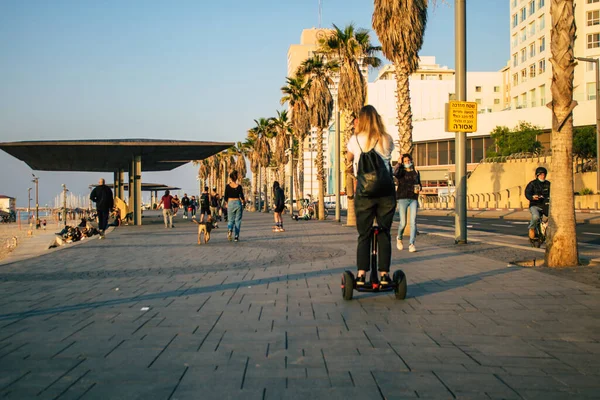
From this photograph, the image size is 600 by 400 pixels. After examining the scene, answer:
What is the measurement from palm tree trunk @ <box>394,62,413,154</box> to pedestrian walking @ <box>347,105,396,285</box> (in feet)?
38.7

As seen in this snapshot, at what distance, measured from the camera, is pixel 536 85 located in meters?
70.2

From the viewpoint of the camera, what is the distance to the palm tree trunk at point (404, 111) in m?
18.0

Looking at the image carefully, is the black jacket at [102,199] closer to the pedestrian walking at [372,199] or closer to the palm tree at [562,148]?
the palm tree at [562,148]

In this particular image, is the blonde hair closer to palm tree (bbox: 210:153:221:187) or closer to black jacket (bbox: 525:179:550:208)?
black jacket (bbox: 525:179:550:208)

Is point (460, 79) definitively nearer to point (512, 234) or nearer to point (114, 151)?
point (512, 234)

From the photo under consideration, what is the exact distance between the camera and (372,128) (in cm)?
612

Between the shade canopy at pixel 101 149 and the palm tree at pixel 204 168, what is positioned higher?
the palm tree at pixel 204 168

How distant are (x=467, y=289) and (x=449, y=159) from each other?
75.5 meters

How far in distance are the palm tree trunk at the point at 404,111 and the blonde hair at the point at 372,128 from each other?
11704 mm

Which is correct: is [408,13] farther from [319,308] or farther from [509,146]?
[509,146]

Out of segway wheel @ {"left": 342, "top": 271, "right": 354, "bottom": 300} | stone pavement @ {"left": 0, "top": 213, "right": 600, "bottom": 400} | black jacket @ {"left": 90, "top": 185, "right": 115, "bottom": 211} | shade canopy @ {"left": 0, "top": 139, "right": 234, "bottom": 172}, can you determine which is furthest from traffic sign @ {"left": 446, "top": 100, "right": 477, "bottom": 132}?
shade canopy @ {"left": 0, "top": 139, "right": 234, "bottom": 172}

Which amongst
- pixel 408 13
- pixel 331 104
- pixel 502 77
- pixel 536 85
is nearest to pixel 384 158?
pixel 408 13

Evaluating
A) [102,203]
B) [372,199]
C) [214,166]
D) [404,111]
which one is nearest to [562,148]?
[372,199]

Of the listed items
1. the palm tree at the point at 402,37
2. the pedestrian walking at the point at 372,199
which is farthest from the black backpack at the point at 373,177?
the palm tree at the point at 402,37
